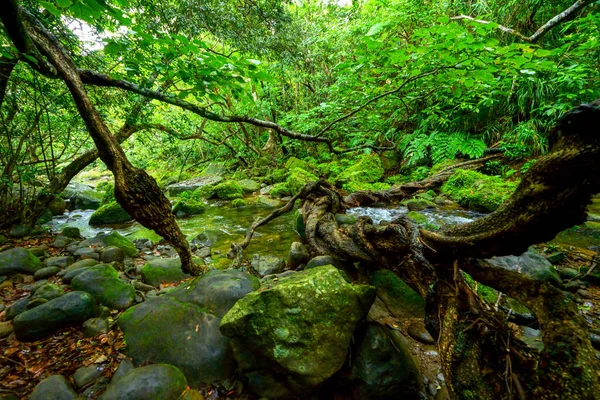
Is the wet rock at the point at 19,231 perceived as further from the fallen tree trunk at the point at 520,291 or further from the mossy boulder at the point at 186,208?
the fallen tree trunk at the point at 520,291

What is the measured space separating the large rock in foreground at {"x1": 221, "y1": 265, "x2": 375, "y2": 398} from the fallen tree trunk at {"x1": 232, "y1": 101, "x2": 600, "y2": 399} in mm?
703

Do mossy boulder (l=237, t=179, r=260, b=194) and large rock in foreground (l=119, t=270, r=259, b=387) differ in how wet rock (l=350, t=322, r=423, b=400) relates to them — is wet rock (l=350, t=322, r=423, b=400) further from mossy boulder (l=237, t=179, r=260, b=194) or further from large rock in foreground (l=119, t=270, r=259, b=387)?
mossy boulder (l=237, t=179, r=260, b=194)

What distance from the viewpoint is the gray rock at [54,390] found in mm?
1717

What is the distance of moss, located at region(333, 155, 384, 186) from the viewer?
10.2m

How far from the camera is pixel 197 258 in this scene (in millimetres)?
4723

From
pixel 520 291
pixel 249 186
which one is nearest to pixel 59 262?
pixel 520 291

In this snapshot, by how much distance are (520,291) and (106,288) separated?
3762 mm

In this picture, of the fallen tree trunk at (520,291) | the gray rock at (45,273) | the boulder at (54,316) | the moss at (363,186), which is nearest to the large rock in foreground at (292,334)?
the fallen tree trunk at (520,291)

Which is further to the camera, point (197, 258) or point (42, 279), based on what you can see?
point (197, 258)

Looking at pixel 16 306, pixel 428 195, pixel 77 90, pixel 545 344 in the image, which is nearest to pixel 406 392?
pixel 545 344

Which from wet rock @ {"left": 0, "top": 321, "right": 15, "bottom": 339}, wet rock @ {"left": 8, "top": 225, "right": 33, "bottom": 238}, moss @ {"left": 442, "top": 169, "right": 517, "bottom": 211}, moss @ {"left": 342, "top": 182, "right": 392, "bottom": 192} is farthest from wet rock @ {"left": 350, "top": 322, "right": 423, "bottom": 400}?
moss @ {"left": 342, "top": 182, "right": 392, "bottom": 192}

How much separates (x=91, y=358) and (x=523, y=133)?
35.3ft

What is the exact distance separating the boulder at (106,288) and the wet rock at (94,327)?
0.97 ft

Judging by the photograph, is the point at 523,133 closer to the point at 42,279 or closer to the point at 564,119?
the point at 564,119
